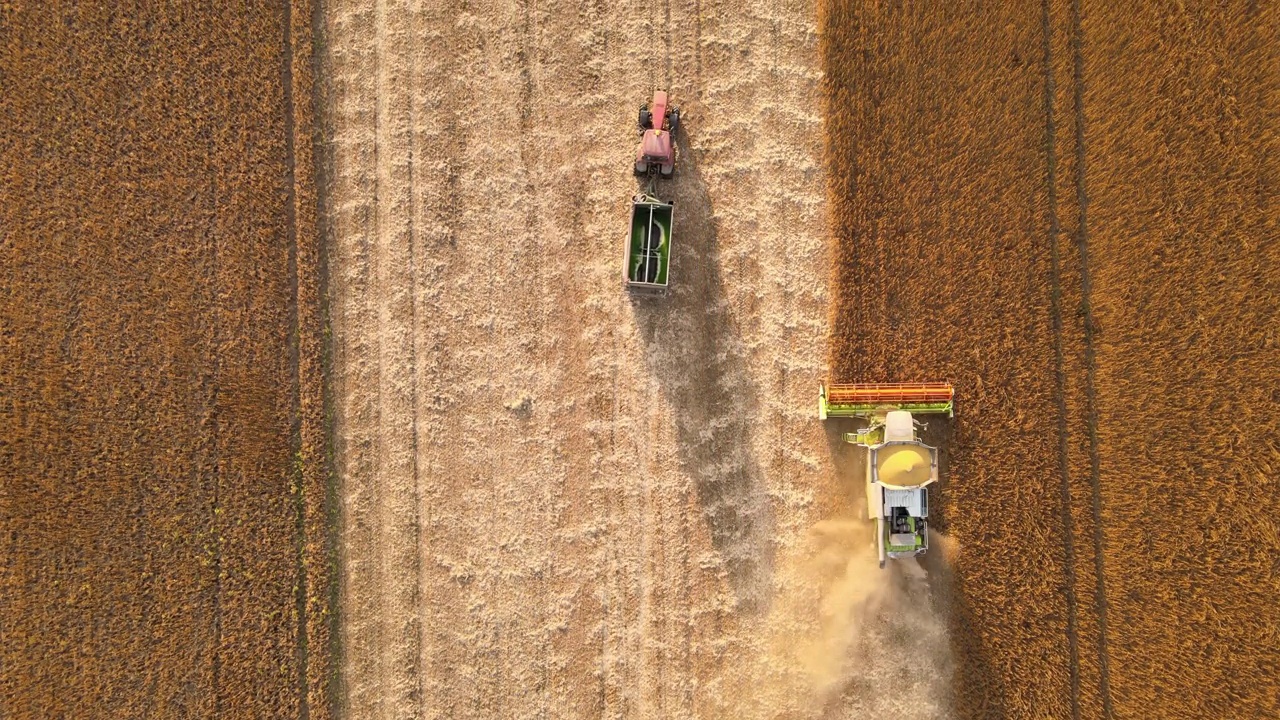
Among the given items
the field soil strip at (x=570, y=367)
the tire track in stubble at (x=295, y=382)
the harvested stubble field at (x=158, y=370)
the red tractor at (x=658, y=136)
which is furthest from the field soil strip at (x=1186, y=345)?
the tire track in stubble at (x=295, y=382)

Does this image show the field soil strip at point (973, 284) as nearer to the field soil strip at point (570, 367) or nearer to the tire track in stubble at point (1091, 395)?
the tire track in stubble at point (1091, 395)

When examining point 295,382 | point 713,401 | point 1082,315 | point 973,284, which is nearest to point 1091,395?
point 1082,315

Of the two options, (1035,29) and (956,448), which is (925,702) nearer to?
(956,448)

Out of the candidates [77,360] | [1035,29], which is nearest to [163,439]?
[77,360]

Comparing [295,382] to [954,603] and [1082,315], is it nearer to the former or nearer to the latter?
[954,603]

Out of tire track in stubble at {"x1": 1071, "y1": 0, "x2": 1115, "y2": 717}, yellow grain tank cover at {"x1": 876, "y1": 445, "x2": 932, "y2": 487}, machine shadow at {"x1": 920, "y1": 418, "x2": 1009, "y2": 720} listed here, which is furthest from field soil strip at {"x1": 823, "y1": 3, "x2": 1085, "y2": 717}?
yellow grain tank cover at {"x1": 876, "y1": 445, "x2": 932, "y2": 487}

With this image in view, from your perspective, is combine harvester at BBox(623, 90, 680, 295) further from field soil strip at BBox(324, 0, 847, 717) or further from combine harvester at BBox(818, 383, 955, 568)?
combine harvester at BBox(818, 383, 955, 568)
